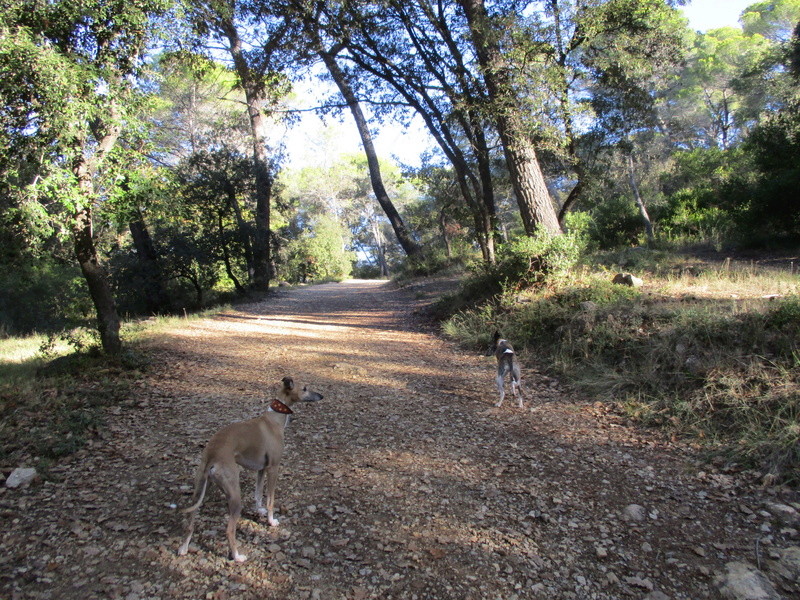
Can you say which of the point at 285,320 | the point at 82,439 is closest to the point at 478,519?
the point at 82,439

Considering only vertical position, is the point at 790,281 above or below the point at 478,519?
above

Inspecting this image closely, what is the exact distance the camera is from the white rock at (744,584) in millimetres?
2369

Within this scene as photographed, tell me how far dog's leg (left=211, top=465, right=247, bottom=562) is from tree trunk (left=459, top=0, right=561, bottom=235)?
7.56m

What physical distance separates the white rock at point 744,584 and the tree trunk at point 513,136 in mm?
6919

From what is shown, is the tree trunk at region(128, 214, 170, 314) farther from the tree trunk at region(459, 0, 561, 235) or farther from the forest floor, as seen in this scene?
the tree trunk at region(459, 0, 561, 235)

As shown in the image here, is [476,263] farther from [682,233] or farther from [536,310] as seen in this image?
[682,233]

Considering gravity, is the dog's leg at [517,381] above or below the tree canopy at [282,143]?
below

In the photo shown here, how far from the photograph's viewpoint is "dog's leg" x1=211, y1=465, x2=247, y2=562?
8.66 feet

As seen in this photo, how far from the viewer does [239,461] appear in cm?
287

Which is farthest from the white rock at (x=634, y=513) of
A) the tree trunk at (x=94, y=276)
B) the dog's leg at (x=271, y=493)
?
the tree trunk at (x=94, y=276)

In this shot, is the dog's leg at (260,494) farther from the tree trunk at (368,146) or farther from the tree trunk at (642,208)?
the tree trunk at (642,208)

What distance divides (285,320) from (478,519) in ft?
30.1

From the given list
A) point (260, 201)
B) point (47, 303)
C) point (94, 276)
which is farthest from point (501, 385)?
point (47, 303)

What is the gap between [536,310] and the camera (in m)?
7.39
